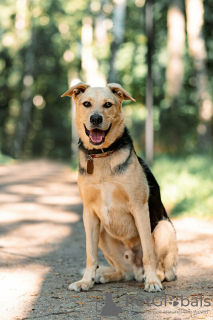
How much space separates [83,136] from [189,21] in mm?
14583

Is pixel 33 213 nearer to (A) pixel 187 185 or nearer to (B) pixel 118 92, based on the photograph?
(A) pixel 187 185

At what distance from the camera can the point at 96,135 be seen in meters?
4.39

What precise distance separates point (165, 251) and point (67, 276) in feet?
3.88

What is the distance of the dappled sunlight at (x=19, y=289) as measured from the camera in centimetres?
355

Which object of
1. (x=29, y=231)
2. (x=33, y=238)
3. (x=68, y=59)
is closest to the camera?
(x=33, y=238)

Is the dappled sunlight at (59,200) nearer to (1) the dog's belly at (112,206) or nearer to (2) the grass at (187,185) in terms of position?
(2) the grass at (187,185)

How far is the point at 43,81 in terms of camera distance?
3831 cm

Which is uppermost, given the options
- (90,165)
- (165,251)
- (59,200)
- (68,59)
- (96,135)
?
(68,59)

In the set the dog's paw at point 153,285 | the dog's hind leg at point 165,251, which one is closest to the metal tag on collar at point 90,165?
the dog's hind leg at point 165,251

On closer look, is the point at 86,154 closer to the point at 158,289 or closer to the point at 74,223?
the point at 158,289

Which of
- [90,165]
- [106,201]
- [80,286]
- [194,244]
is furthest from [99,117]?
[194,244]

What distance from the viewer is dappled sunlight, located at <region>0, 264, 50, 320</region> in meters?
3.55

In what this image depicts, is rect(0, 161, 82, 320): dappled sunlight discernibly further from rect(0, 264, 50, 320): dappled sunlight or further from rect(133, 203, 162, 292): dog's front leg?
rect(133, 203, 162, 292): dog's front leg

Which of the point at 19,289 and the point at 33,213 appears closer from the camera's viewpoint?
the point at 19,289
